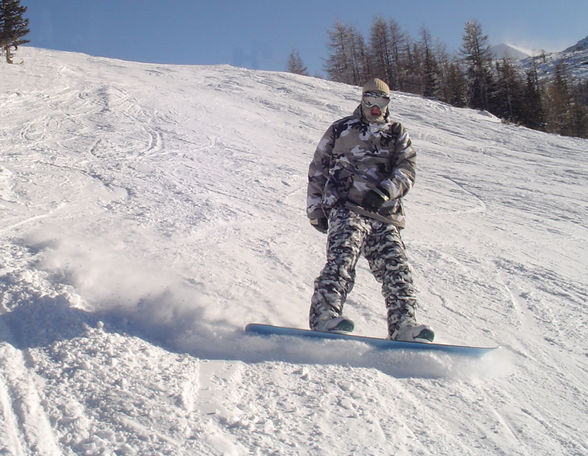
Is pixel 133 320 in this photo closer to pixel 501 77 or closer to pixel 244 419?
pixel 244 419

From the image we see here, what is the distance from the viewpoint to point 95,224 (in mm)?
4422

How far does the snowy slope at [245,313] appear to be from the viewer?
1884 mm

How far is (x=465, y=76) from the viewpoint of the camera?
36375 millimetres

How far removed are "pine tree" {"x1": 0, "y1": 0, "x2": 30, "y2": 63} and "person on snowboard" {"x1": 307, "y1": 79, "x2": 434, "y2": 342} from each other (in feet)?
77.7

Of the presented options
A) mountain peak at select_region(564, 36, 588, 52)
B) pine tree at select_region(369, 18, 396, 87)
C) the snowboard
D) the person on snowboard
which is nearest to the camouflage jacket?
the person on snowboard

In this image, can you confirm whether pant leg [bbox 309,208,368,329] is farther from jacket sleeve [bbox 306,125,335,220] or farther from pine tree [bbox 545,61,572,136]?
pine tree [bbox 545,61,572,136]

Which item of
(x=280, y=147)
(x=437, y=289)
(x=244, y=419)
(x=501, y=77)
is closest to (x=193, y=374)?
(x=244, y=419)

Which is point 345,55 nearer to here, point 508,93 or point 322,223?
point 508,93

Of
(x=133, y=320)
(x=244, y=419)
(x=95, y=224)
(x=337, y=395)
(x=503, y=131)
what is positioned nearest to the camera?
(x=244, y=419)

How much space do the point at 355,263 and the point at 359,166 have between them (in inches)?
29.3

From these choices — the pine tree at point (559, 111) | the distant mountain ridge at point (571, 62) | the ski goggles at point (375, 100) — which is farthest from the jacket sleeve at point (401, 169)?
the distant mountain ridge at point (571, 62)

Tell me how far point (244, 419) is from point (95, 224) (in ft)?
10.3

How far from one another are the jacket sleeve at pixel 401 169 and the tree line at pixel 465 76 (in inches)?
1187

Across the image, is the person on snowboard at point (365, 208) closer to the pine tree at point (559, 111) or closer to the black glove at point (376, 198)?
the black glove at point (376, 198)
